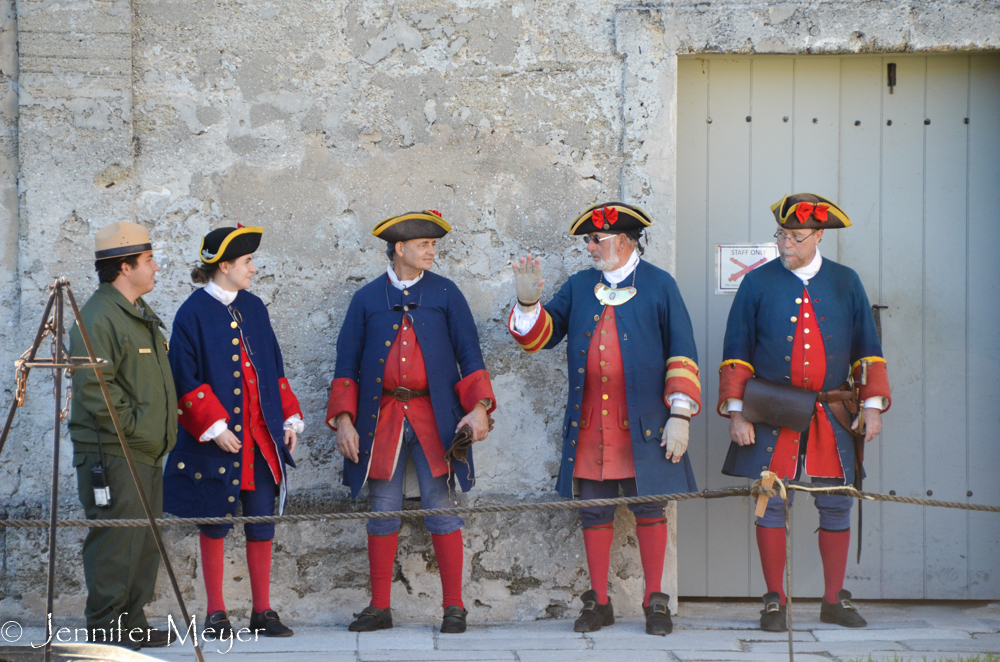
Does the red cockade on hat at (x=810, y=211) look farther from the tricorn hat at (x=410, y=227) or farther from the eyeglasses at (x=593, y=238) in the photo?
the tricorn hat at (x=410, y=227)

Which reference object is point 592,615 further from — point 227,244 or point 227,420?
point 227,244

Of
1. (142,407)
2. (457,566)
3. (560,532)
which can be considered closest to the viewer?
(142,407)

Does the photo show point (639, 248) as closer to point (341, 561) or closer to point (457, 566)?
point (457, 566)

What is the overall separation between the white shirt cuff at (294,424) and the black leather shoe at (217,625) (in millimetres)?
787

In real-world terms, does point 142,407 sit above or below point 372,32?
below

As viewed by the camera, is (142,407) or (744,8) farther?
(744,8)

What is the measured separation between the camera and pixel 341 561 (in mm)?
4363

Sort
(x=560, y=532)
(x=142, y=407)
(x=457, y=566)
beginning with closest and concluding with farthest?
(x=142, y=407) < (x=457, y=566) < (x=560, y=532)

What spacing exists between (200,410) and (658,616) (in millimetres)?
2019

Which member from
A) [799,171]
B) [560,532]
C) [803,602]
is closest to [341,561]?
[560,532]

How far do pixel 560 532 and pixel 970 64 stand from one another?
2.87 m

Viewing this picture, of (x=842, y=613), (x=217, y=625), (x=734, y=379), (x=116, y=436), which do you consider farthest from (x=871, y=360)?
(x=116, y=436)

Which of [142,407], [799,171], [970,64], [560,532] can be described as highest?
[970,64]

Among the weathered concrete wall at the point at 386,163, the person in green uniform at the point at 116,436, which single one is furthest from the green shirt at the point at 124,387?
the weathered concrete wall at the point at 386,163
